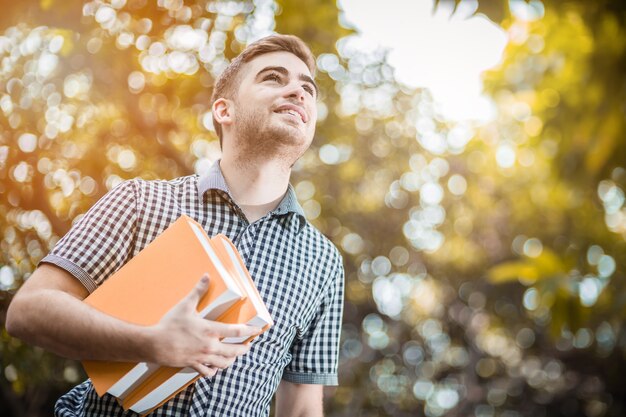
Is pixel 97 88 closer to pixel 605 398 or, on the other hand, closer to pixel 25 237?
pixel 25 237

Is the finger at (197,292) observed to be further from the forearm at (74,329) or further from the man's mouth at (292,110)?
the man's mouth at (292,110)

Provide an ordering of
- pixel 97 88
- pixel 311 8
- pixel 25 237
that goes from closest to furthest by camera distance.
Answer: pixel 311 8, pixel 25 237, pixel 97 88

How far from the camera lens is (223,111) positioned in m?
1.95

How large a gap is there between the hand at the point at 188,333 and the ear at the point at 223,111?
0.90 metres

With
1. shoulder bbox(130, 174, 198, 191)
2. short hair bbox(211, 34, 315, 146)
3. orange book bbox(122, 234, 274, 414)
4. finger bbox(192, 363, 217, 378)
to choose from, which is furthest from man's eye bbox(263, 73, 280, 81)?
finger bbox(192, 363, 217, 378)

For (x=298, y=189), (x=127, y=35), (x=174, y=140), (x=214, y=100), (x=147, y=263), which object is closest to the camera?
(x=147, y=263)

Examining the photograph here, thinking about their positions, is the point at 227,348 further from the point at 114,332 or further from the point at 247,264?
the point at 247,264

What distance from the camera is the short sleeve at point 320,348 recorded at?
1.83 m

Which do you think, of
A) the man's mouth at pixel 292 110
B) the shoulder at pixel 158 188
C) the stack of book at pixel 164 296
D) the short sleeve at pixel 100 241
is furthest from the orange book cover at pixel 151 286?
the man's mouth at pixel 292 110

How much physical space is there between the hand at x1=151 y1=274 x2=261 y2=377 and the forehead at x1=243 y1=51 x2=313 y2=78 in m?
0.98

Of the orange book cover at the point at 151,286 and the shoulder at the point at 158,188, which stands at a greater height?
the shoulder at the point at 158,188

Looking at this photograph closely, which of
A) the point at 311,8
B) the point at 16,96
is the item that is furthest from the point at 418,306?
the point at 311,8

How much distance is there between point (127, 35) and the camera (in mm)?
4586

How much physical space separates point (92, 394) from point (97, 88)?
14.6 feet
